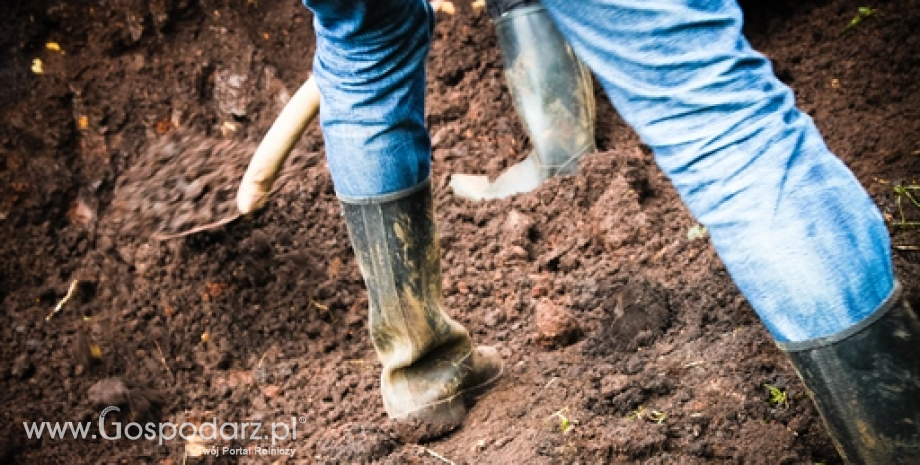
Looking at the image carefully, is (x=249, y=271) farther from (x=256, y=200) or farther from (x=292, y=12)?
(x=292, y=12)

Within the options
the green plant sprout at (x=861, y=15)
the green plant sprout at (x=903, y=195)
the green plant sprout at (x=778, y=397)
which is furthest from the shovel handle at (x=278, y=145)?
the green plant sprout at (x=861, y=15)

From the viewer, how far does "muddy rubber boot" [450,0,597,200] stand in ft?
8.93

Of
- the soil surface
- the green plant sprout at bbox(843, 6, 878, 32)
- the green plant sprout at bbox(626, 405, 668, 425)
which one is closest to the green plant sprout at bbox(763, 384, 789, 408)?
the soil surface

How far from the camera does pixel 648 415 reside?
1.64m

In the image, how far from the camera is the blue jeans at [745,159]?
3.64 ft

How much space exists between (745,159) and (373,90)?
73 cm

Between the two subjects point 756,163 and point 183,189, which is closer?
point 756,163

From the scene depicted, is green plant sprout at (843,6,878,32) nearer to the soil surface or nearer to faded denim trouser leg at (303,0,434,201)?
the soil surface

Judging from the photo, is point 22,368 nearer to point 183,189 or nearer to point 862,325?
point 183,189

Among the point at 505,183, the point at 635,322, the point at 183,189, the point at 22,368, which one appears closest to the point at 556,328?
the point at 635,322

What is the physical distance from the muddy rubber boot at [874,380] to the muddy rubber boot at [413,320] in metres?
0.80

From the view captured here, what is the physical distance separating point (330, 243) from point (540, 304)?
31.8 inches

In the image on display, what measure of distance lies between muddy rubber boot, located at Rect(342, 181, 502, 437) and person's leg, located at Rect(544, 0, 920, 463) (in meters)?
0.66

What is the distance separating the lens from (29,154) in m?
2.86
